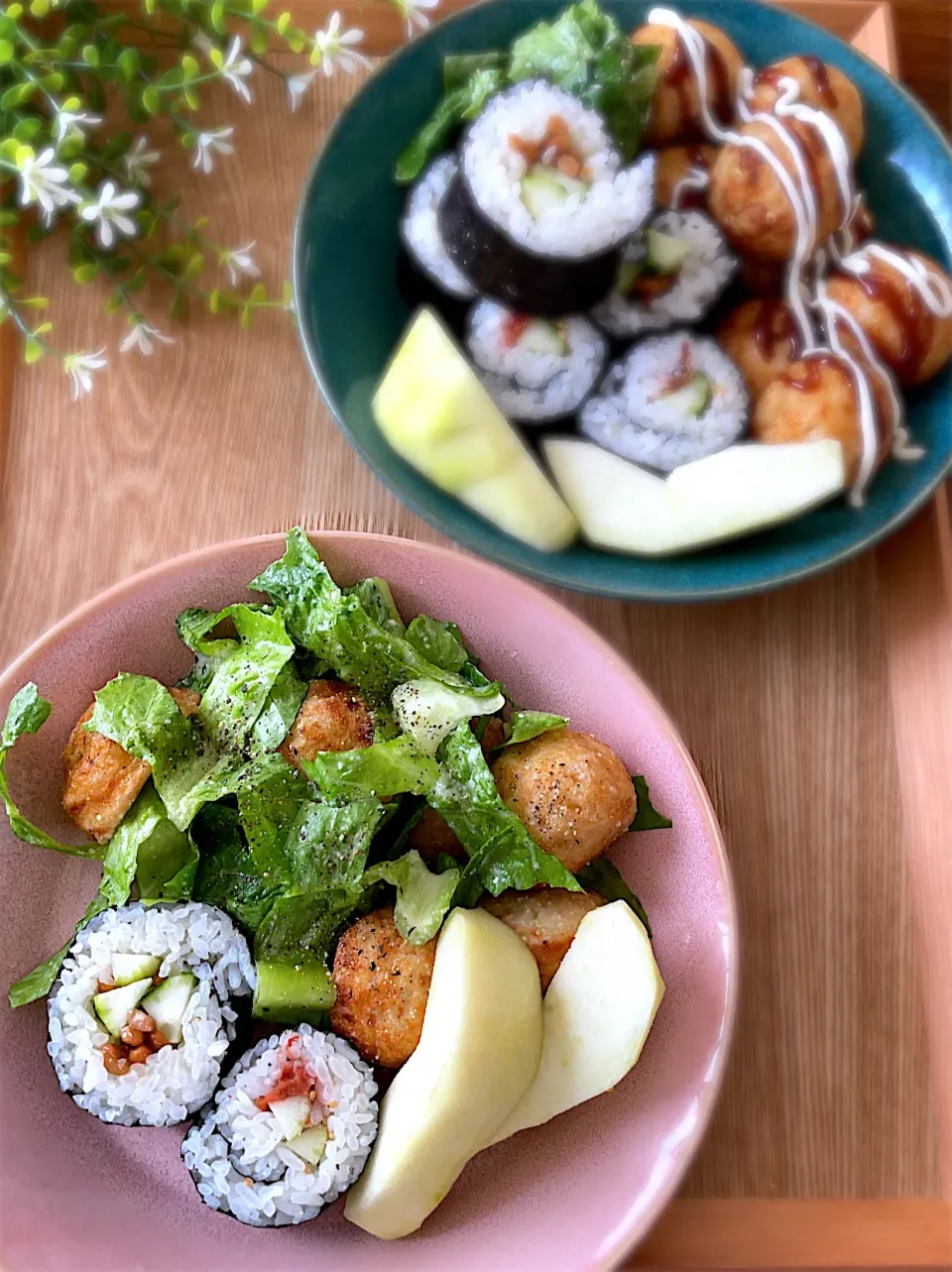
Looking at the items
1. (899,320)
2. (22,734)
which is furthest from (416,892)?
(899,320)

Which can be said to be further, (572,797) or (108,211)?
(108,211)

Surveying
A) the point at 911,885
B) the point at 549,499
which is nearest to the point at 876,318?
the point at 549,499

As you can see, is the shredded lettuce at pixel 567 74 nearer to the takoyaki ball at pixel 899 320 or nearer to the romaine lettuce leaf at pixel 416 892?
the takoyaki ball at pixel 899 320

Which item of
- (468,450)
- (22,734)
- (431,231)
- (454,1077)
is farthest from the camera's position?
(431,231)

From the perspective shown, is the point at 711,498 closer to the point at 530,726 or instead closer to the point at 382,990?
the point at 530,726

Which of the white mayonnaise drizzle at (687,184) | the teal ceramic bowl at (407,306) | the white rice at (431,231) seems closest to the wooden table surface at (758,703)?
the teal ceramic bowl at (407,306)
